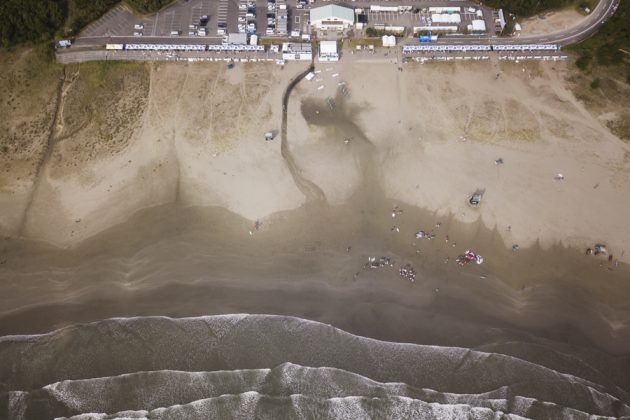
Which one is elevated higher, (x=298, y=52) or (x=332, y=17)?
(x=332, y=17)

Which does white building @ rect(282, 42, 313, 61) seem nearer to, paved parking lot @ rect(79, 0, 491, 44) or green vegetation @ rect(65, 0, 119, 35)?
paved parking lot @ rect(79, 0, 491, 44)

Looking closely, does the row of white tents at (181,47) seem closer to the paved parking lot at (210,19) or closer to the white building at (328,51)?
the paved parking lot at (210,19)

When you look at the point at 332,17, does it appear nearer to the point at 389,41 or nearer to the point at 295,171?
the point at 389,41

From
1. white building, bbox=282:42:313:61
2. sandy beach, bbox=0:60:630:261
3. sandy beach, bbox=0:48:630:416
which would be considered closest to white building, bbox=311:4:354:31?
white building, bbox=282:42:313:61

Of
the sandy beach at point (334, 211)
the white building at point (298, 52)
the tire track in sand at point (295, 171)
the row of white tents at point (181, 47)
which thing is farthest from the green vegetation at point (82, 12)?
the tire track in sand at point (295, 171)

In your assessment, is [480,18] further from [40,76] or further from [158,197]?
[40,76]

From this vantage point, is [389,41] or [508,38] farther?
[508,38]

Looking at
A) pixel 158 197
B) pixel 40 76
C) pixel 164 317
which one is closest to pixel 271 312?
pixel 164 317

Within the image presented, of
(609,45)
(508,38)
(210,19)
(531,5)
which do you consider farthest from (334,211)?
Answer: (609,45)
